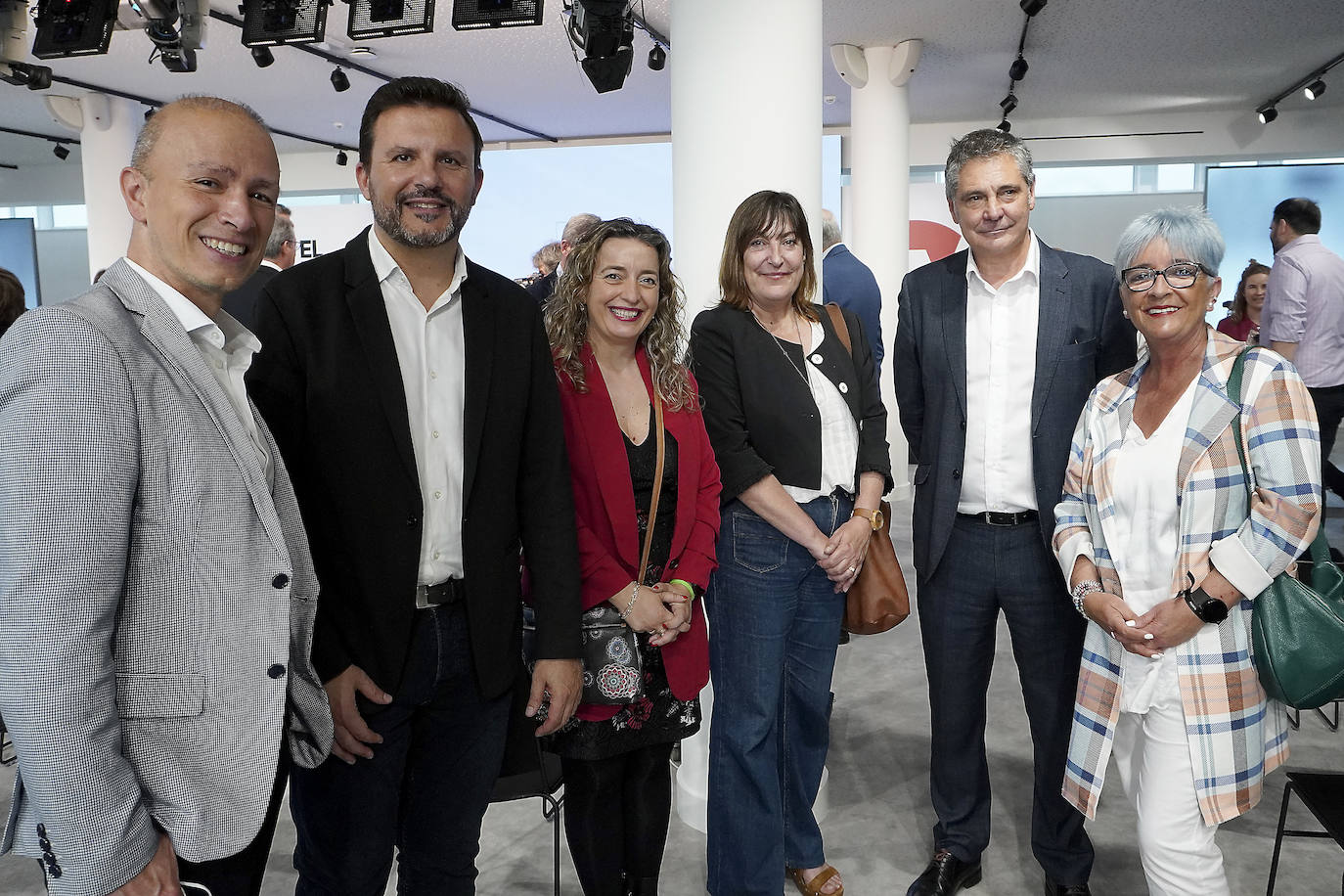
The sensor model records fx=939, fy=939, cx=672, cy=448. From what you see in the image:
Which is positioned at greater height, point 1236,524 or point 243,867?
point 1236,524

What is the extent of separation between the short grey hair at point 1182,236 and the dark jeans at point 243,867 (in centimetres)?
188

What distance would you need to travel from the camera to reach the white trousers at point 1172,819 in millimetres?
A: 1852

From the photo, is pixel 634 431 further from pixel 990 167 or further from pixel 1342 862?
pixel 1342 862

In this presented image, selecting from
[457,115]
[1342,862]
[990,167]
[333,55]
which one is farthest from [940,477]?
[333,55]

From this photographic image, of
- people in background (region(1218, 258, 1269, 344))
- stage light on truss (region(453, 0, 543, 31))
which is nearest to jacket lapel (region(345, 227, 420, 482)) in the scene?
stage light on truss (region(453, 0, 543, 31))

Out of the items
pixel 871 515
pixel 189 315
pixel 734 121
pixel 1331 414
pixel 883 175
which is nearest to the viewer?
pixel 189 315

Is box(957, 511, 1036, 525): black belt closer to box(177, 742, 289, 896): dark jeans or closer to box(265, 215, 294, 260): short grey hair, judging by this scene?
box(177, 742, 289, 896): dark jeans

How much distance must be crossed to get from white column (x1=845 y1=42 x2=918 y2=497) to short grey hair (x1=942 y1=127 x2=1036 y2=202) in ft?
19.6

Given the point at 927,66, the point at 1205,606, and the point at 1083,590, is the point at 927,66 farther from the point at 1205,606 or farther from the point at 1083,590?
the point at 1205,606

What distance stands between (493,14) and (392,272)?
409 cm

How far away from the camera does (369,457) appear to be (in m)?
1.54

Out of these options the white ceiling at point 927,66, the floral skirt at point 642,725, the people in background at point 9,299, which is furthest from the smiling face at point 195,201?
the white ceiling at point 927,66

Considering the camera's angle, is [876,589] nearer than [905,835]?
Yes

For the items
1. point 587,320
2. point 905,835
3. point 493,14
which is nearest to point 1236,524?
point 587,320
